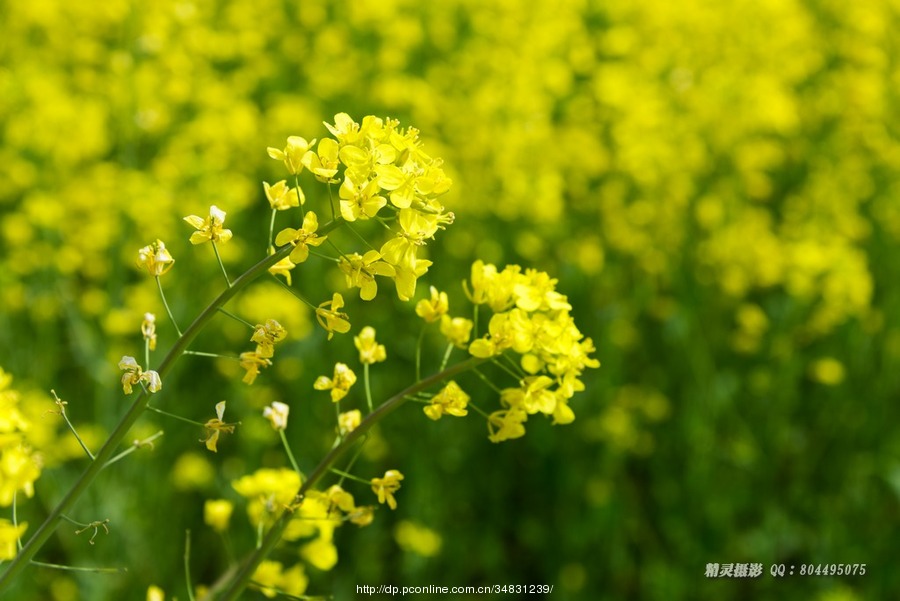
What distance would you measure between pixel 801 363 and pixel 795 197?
1418 mm

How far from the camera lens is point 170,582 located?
283cm

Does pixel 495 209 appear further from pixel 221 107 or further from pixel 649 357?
pixel 221 107

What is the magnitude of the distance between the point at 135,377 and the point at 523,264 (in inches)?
117

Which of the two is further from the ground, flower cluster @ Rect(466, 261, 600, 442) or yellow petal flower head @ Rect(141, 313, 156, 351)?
flower cluster @ Rect(466, 261, 600, 442)

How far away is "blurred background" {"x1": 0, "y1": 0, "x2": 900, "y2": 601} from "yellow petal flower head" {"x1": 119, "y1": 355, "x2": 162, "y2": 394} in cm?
165

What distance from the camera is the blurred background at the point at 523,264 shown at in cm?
300

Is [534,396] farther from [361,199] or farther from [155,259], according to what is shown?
[155,259]

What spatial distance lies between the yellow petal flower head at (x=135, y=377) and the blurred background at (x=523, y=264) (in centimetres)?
165

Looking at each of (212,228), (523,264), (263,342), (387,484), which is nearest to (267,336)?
(263,342)

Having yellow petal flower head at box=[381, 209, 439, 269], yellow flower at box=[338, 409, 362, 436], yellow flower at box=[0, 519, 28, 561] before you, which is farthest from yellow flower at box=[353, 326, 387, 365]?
yellow flower at box=[0, 519, 28, 561]

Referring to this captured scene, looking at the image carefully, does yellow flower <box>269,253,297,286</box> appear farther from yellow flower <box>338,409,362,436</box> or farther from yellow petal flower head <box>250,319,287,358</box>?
yellow flower <box>338,409,362,436</box>

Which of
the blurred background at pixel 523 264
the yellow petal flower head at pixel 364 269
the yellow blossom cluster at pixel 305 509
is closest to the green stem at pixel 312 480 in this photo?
the yellow blossom cluster at pixel 305 509

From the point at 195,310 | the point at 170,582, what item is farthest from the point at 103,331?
the point at 170,582

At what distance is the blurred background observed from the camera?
3002 millimetres
